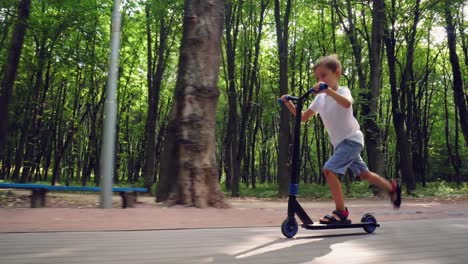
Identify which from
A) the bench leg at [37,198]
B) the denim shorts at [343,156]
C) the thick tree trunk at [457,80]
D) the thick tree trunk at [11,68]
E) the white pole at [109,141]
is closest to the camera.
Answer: the denim shorts at [343,156]

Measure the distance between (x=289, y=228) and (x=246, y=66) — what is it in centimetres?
2301

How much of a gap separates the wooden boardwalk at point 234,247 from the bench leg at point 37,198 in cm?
417

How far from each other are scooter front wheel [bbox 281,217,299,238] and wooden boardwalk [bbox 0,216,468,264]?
0.11m

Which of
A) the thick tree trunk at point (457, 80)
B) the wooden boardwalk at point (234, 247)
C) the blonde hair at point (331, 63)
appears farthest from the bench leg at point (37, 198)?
the thick tree trunk at point (457, 80)

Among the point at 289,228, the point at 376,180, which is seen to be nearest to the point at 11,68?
the point at 289,228

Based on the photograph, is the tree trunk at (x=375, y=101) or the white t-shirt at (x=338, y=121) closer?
the white t-shirt at (x=338, y=121)

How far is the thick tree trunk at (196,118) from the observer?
6.91 meters

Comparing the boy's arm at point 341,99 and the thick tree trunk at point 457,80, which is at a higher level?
the thick tree trunk at point 457,80

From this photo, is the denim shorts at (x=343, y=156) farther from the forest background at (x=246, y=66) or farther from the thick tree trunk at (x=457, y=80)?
the thick tree trunk at (x=457, y=80)

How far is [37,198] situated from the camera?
24.6ft

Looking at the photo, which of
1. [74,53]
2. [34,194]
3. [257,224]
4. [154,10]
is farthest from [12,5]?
[257,224]

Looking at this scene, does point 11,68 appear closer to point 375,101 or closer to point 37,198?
point 37,198

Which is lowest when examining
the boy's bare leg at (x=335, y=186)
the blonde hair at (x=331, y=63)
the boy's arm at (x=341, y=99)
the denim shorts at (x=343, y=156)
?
the boy's bare leg at (x=335, y=186)

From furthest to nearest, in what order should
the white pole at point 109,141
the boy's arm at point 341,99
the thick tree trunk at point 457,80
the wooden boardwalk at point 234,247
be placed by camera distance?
the thick tree trunk at point 457,80, the white pole at point 109,141, the boy's arm at point 341,99, the wooden boardwalk at point 234,247
